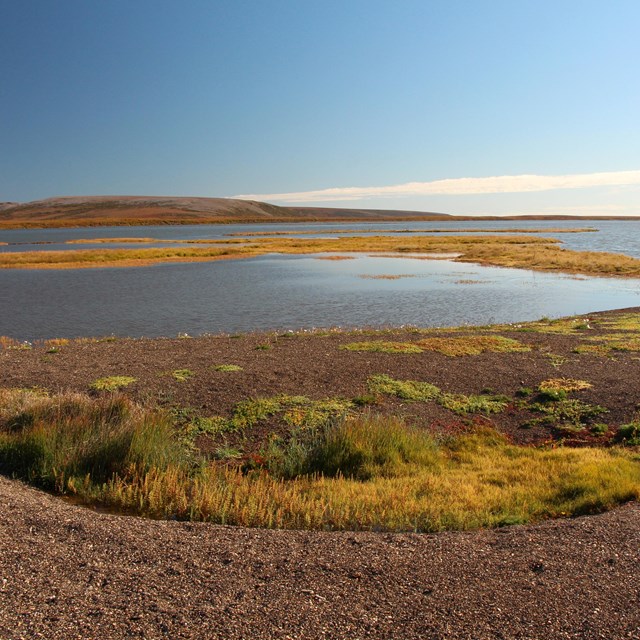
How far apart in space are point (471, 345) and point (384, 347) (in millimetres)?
3089

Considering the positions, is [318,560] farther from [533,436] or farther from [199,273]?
[199,273]

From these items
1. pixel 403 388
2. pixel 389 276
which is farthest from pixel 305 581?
pixel 389 276

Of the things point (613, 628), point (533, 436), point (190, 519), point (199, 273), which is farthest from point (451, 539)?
point (199, 273)

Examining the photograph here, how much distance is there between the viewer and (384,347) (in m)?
20.1

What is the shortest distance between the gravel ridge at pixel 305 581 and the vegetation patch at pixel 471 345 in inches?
474

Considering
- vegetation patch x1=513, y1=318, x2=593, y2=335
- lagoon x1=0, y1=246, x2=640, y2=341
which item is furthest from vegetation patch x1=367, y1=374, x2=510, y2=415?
lagoon x1=0, y1=246, x2=640, y2=341

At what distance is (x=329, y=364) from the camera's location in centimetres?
1756

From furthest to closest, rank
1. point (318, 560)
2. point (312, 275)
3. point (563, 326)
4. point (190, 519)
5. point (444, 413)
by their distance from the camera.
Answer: point (312, 275) < point (563, 326) < point (444, 413) < point (190, 519) < point (318, 560)

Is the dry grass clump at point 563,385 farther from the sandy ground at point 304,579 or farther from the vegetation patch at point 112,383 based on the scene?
the vegetation patch at point 112,383

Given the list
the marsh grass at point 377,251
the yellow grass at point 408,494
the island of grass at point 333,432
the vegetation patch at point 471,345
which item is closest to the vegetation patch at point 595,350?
the island of grass at point 333,432

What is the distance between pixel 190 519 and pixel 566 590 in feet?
15.6

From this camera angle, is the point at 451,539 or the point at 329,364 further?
the point at 329,364

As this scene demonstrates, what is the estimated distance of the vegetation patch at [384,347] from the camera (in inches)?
774

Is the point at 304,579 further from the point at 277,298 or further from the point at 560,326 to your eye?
A: the point at 277,298
